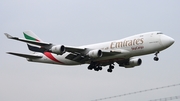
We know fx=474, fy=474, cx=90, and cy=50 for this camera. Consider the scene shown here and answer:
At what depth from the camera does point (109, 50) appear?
216ft

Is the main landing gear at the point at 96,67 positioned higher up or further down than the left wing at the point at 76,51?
further down

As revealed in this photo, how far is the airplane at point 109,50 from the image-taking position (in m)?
63.2

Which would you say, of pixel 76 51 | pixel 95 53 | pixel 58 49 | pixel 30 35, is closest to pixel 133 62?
pixel 95 53

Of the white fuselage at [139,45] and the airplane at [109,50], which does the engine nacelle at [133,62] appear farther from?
the white fuselage at [139,45]

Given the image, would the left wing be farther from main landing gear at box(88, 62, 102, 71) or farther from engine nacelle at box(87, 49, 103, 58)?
main landing gear at box(88, 62, 102, 71)

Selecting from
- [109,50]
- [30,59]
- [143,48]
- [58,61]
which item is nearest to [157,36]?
[143,48]

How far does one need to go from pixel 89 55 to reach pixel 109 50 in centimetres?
288

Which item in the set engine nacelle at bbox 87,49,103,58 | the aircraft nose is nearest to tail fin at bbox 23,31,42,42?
engine nacelle at bbox 87,49,103,58

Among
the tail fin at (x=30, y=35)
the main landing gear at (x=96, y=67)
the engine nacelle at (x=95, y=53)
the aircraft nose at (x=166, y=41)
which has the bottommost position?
the main landing gear at (x=96, y=67)

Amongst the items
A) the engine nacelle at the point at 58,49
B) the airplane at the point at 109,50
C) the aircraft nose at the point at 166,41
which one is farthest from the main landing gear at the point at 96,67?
the aircraft nose at the point at 166,41

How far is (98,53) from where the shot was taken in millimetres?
64562

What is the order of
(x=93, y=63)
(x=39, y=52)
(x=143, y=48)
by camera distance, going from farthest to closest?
1. (x=39, y=52)
2. (x=93, y=63)
3. (x=143, y=48)

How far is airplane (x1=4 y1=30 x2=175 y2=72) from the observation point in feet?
207

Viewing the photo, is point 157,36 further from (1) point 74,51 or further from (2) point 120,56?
(1) point 74,51
